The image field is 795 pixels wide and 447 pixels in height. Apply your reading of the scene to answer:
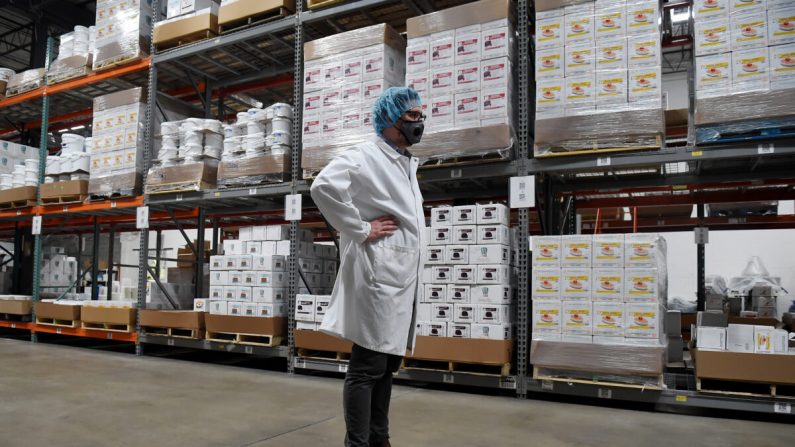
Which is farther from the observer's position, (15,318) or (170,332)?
(15,318)

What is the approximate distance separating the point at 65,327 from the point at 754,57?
9.07 metres

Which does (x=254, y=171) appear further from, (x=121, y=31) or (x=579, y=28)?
(x=579, y=28)

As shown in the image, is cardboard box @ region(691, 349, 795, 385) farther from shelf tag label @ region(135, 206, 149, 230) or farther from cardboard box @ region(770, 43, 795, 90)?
shelf tag label @ region(135, 206, 149, 230)

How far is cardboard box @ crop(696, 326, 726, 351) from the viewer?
4.32 metres

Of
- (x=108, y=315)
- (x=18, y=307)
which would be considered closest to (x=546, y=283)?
(x=108, y=315)

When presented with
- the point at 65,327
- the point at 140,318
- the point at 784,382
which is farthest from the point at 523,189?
the point at 65,327

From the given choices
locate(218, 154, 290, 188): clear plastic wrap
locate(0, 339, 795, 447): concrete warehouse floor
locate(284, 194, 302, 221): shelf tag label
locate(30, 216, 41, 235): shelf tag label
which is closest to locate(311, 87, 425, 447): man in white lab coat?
locate(0, 339, 795, 447): concrete warehouse floor

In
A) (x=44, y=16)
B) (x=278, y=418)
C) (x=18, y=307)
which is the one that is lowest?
(x=278, y=418)

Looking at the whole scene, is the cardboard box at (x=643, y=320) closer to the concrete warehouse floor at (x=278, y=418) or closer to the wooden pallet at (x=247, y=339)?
the concrete warehouse floor at (x=278, y=418)

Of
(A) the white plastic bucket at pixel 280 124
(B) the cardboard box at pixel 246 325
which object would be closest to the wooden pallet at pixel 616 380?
(B) the cardboard box at pixel 246 325

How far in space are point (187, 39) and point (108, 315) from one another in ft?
12.7

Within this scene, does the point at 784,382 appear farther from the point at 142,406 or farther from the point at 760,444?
the point at 142,406

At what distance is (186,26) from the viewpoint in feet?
24.0

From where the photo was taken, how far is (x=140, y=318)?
743cm
